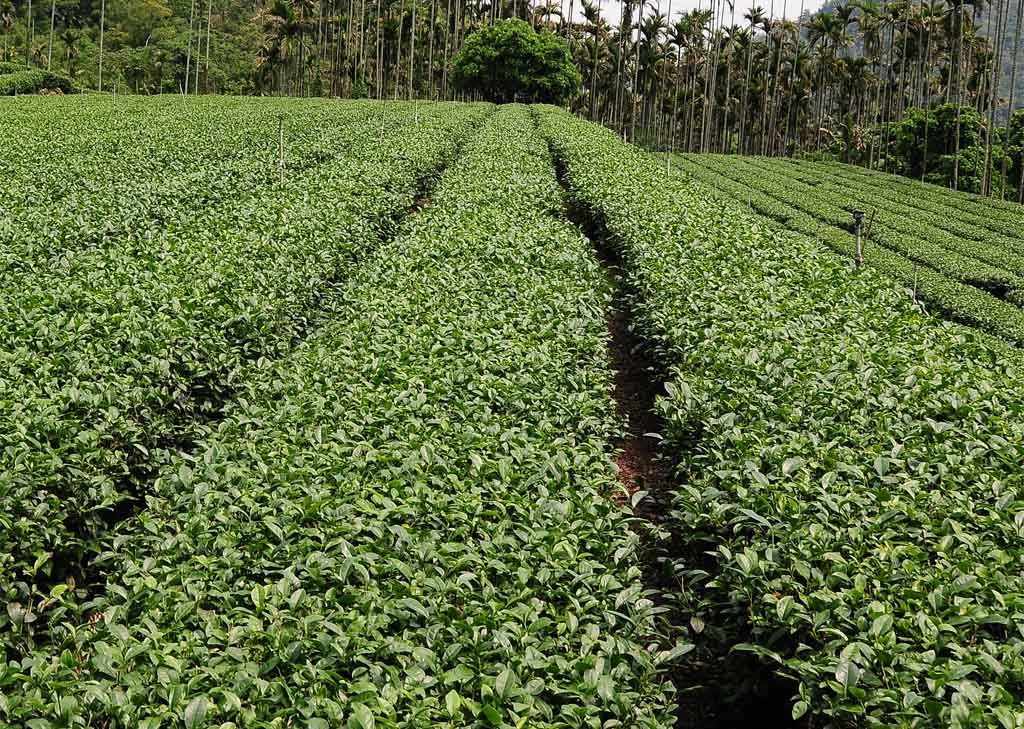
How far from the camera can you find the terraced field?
3479 mm

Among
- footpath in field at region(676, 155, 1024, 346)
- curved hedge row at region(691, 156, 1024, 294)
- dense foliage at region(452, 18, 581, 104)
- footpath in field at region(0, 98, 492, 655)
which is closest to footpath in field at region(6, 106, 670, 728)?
footpath in field at region(0, 98, 492, 655)

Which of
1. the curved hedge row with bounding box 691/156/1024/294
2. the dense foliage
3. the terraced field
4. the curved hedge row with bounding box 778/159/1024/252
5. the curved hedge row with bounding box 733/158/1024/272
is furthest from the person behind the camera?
the dense foliage

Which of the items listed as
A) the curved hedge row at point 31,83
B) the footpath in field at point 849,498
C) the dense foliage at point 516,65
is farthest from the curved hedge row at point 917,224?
the curved hedge row at point 31,83

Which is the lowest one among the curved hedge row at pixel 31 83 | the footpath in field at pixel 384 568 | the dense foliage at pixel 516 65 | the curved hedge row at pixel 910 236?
the footpath in field at pixel 384 568

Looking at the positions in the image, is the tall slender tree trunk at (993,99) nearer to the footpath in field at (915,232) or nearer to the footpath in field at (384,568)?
the footpath in field at (915,232)

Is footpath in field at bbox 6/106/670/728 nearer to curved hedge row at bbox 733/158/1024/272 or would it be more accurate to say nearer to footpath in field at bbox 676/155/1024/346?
footpath in field at bbox 676/155/1024/346

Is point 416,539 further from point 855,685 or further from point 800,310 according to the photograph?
point 800,310

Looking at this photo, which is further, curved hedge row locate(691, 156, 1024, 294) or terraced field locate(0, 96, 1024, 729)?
curved hedge row locate(691, 156, 1024, 294)

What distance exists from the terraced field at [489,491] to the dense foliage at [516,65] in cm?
3814

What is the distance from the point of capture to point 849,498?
455 centimetres

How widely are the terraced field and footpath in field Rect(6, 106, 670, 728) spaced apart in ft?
0.06

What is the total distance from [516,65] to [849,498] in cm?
4531

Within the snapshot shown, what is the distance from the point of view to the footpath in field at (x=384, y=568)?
11.0 ft

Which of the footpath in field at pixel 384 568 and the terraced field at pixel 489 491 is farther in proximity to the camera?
the terraced field at pixel 489 491
